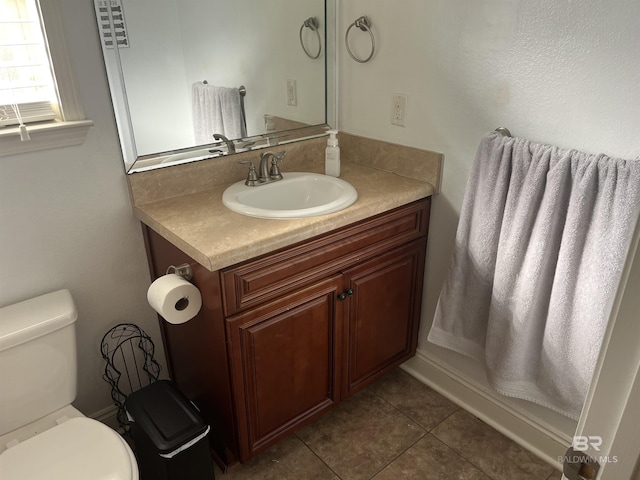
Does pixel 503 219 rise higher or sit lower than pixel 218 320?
higher

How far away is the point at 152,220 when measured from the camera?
1550 mm

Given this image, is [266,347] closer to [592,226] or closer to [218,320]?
[218,320]

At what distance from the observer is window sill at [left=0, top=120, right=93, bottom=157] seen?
1.34 meters

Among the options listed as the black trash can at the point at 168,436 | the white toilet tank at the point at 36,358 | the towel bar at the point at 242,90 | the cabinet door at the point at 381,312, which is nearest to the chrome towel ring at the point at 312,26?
the towel bar at the point at 242,90

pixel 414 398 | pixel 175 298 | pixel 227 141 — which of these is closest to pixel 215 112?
pixel 227 141

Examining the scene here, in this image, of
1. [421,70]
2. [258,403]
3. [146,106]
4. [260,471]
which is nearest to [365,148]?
[421,70]

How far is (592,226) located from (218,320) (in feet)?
3.55

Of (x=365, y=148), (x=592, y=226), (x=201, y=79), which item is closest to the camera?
(x=592, y=226)

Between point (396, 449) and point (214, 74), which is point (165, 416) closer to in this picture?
point (396, 449)

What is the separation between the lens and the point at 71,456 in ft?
4.29

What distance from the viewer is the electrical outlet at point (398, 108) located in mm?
1817

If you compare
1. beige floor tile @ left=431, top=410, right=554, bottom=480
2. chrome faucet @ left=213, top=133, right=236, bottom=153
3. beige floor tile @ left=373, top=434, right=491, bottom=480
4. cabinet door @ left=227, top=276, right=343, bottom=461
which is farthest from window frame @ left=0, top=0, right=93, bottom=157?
beige floor tile @ left=431, top=410, right=554, bottom=480

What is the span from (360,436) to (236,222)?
3.20ft

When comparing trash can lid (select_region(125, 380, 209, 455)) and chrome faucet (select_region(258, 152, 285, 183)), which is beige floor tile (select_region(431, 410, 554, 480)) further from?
chrome faucet (select_region(258, 152, 285, 183))
